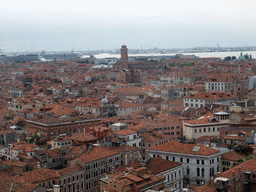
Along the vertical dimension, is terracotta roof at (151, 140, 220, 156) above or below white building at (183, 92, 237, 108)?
above

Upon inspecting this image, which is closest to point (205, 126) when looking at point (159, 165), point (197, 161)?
point (197, 161)

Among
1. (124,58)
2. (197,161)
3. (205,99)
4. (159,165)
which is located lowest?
(205,99)

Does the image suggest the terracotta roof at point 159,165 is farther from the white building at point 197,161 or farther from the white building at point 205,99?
the white building at point 205,99

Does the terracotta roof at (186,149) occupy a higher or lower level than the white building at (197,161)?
higher

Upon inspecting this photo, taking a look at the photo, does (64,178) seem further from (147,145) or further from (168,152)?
(147,145)

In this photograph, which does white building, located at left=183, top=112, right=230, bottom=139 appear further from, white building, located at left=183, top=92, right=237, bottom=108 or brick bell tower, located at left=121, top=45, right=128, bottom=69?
brick bell tower, located at left=121, top=45, right=128, bottom=69

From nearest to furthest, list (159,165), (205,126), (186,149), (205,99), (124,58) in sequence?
(159,165)
(186,149)
(205,126)
(205,99)
(124,58)

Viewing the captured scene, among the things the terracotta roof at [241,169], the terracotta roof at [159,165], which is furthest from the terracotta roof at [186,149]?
the terracotta roof at [241,169]

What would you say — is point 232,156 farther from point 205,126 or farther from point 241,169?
point 205,126

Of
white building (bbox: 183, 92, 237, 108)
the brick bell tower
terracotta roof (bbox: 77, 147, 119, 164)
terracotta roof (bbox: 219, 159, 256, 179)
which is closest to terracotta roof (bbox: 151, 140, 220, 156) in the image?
terracotta roof (bbox: 77, 147, 119, 164)

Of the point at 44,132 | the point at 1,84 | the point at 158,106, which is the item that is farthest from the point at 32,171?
the point at 1,84

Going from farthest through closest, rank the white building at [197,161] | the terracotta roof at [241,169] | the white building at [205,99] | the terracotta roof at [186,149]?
the white building at [205,99]
the terracotta roof at [186,149]
the white building at [197,161]
the terracotta roof at [241,169]
